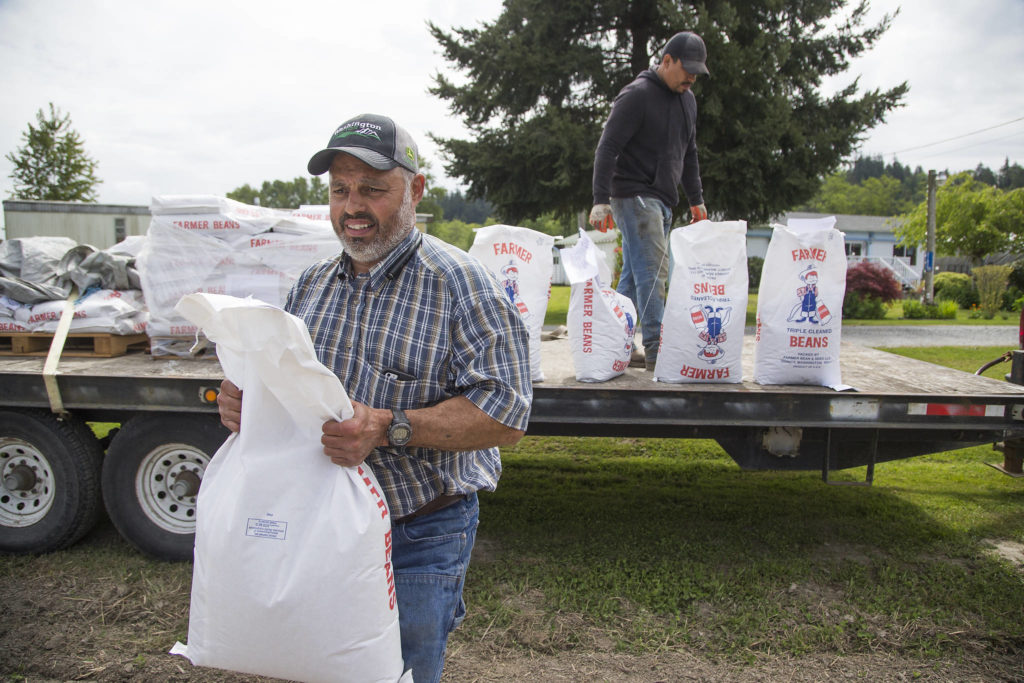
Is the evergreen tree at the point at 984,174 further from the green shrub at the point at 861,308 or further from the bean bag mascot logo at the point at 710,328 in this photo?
the bean bag mascot logo at the point at 710,328

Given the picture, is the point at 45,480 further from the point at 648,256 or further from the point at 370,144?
the point at 648,256

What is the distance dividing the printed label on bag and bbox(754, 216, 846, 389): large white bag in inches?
99.9

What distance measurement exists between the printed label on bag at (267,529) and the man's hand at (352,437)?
16cm

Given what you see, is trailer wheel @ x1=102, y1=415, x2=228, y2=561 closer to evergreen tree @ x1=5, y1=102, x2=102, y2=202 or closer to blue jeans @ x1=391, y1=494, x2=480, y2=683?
blue jeans @ x1=391, y1=494, x2=480, y2=683

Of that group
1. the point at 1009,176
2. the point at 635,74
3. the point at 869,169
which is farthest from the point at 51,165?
the point at 869,169

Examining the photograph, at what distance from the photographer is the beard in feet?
5.17

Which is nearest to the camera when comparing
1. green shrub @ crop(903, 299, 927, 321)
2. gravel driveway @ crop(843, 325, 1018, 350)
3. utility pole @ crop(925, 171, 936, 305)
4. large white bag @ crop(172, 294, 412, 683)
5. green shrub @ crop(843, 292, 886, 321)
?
large white bag @ crop(172, 294, 412, 683)

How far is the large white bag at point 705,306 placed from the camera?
10.6 ft

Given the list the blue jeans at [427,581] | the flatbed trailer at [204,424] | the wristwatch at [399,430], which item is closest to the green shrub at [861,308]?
the flatbed trailer at [204,424]

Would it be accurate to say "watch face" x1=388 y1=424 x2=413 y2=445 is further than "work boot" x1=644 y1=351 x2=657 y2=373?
No

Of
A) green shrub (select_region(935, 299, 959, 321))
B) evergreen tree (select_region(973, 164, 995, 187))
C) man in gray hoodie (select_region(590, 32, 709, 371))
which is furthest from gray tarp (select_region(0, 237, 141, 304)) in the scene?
evergreen tree (select_region(973, 164, 995, 187))

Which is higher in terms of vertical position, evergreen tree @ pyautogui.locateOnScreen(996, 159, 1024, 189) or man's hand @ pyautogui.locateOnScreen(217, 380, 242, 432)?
evergreen tree @ pyautogui.locateOnScreen(996, 159, 1024, 189)

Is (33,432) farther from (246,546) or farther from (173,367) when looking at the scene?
(246,546)

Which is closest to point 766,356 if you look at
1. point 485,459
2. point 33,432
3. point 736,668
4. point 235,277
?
point 736,668
